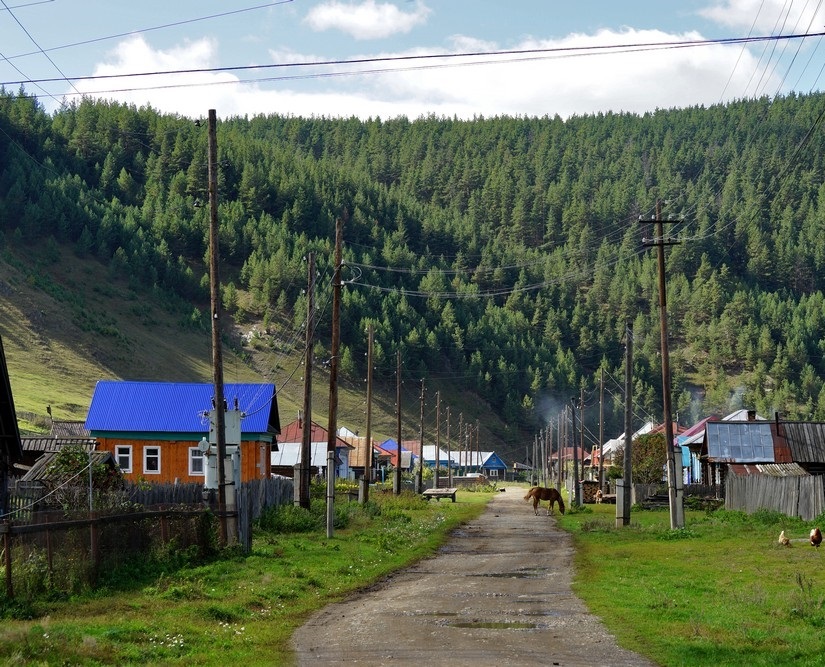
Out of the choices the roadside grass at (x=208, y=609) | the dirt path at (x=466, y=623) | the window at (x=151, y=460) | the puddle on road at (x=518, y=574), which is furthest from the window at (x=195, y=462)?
the puddle on road at (x=518, y=574)

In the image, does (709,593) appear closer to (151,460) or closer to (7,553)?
(7,553)

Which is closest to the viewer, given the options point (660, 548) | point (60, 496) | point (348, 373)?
point (60, 496)

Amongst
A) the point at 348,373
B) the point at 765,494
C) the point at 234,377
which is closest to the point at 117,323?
the point at 234,377

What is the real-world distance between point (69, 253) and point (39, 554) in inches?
6255

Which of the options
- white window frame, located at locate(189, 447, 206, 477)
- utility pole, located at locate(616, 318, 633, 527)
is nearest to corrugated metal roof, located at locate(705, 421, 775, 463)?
utility pole, located at locate(616, 318, 633, 527)

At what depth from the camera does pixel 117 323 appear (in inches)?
5842

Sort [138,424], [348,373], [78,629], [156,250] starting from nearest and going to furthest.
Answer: [78,629]
[138,424]
[348,373]
[156,250]

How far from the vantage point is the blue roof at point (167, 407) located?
163 feet

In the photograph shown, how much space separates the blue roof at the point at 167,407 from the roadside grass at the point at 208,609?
67.4 feet

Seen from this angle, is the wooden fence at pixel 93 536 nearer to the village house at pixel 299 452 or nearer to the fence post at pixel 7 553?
the fence post at pixel 7 553

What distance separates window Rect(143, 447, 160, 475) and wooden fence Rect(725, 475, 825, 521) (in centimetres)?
2401

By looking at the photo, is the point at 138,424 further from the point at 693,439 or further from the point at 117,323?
the point at 117,323

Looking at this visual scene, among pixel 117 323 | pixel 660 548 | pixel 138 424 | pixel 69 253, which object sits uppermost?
pixel 69 253

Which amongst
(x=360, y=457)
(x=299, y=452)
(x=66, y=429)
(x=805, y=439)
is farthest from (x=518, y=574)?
(x=360, y=457)
